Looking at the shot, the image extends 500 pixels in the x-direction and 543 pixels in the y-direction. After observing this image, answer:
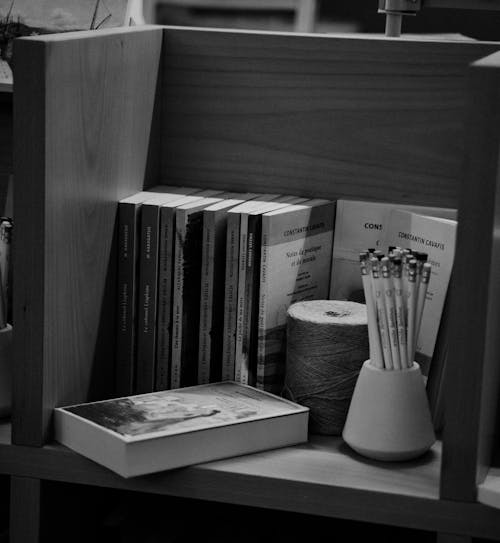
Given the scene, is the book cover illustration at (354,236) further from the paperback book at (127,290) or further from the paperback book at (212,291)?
the paperback book at (127,290)

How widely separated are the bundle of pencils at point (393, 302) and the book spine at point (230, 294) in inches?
7.7

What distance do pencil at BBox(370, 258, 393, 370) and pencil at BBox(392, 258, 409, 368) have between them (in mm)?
13

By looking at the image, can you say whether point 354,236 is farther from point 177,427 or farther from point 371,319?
point 177,427

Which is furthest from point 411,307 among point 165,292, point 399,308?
point 165,292

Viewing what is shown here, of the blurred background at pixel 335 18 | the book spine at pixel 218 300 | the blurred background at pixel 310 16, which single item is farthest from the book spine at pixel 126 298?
the blurred background at pixel 335 18

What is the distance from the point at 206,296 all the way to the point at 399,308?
270 millimetres

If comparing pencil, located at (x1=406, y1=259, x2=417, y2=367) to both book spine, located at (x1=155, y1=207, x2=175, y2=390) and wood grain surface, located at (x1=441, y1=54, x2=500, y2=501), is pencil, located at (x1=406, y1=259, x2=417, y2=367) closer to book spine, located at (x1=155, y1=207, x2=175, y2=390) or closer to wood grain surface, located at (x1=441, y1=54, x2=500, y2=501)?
wood grain surface, located at (x1=441, y1=54, x2=500, y2=501)

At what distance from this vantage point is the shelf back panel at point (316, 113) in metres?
1.29

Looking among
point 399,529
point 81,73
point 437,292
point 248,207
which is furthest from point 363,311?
point 81,73

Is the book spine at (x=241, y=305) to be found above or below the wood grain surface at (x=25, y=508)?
above

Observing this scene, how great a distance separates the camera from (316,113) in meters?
1.33

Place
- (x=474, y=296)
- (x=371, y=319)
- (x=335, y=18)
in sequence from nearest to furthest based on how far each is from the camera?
(x=474, y=296) < (x=371, y=319) < (x=335, y=18)

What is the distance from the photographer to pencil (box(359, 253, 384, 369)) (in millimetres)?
1087

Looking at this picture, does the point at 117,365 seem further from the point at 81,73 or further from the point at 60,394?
the point at 81,73
